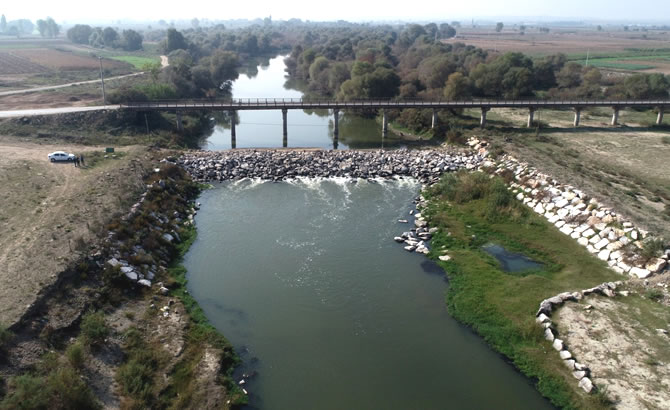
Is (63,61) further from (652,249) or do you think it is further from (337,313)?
(652,249)

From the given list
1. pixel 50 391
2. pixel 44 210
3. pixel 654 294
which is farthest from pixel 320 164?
pixel 50 391

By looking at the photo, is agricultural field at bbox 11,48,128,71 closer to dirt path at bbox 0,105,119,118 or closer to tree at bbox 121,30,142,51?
tree at bbox 121,30,142,51

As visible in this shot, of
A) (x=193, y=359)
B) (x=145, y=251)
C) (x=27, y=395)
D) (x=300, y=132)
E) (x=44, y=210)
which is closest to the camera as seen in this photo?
(x=27, y=395)

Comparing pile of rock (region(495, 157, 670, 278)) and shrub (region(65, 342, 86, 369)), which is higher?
pile of rock (region(495, 157, 670, 278))

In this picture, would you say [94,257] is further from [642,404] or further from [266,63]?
[266,63]

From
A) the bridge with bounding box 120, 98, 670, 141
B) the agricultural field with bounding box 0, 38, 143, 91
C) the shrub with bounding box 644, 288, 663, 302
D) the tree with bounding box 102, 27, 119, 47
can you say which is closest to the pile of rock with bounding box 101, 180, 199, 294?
the bridge with bounding box 120, 98, 670, 141

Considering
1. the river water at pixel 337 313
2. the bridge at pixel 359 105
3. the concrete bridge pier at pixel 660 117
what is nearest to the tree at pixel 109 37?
the bridge at pixel 359 105
